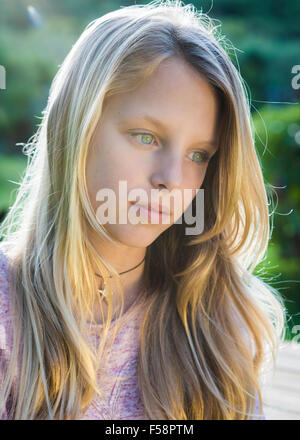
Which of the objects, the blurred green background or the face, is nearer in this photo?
the face

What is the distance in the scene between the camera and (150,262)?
55.1 inches

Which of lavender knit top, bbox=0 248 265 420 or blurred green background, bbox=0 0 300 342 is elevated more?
blurred green background, bbox=0 0 300 342

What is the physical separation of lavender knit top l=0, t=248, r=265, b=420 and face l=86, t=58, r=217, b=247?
22 centimetres

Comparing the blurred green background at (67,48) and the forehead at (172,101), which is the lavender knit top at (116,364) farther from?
the blurred green background at (67,48)

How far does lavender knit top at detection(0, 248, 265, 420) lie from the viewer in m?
1.14

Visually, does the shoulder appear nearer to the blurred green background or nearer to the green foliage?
the green foliage

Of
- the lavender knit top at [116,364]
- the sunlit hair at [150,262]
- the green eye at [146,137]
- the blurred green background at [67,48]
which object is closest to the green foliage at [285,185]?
the blurred green background at [67,48]

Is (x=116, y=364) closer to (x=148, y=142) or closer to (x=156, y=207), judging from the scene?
(x=156, y=207)

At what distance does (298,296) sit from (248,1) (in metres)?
3.05

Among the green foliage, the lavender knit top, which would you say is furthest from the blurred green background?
the lavender knit top

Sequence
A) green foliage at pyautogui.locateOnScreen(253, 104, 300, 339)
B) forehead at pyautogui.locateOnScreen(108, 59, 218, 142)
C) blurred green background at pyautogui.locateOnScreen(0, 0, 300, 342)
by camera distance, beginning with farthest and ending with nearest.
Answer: blurred green background at pyautogui.locateOnScreen(0, 0, 300, 342) < green foliage at pyautogui.locateOnScreen(253, 104, 300, 339) < forehead at pyautogui.locateOnScreen(108, 59, 218, 142)

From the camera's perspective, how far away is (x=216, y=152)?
130 cm
